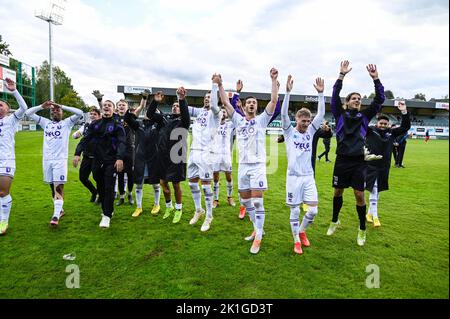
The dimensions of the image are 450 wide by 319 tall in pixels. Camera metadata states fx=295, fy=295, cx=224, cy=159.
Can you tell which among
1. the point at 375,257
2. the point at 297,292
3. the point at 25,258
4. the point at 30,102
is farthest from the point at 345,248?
A: the point at 30,102

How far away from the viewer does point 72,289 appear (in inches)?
139

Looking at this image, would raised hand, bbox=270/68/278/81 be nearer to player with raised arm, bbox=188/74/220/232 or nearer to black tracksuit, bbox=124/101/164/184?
player with raised arm, bbox=188/74/220/232

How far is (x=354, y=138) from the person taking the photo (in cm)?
500

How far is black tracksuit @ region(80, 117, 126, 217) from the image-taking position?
5754 millimetres

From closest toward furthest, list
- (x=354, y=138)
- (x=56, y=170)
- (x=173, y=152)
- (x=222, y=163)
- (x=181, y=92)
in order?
(x=354, y=138)
(x=181, y=92)
(x=56, y=170)
(x=173, y=152)
(x=222, y=163)

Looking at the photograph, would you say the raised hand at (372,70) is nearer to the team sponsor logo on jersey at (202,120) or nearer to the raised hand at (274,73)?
the raised hand at (274,73)

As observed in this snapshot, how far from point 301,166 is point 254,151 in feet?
2.63

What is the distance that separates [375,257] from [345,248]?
47 cm

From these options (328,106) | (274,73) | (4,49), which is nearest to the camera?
(274,73)

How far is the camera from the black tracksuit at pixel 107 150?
18.9 feet

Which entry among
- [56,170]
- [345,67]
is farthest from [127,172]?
[345,67]

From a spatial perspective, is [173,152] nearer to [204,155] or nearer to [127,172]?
[204,155]

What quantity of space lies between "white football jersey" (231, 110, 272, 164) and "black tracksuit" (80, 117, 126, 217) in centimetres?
242
